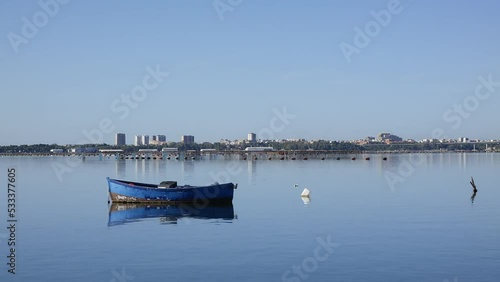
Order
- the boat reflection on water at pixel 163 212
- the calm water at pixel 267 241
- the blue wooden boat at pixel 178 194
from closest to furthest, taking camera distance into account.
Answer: the calm water at pixel 267 241 → the boat reflection on water at pixel 163 212 → the blue wooden boat at pixel 178 194

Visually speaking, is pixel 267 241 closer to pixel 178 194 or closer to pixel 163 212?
pixel 163 212

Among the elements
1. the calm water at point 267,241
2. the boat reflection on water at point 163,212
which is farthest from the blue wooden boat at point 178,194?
the calm water at point 267,241

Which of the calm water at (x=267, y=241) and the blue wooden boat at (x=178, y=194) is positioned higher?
the blue wooden boat at (x=178, y=194)

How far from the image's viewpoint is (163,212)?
52125mm

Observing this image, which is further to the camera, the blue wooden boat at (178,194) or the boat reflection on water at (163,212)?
the blue wooden boat at (178,194)

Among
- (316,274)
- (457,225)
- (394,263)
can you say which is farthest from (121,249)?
(457,225)

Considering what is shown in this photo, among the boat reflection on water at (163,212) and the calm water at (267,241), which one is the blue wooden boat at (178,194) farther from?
the calm water at (267,241)

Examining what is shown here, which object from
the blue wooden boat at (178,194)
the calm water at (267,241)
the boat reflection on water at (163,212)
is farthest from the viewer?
the blue wooden boat at (178,194)

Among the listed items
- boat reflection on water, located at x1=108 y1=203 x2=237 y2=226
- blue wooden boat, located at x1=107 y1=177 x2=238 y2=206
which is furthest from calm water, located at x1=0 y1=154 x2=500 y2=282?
blue wooden boat, located at x1=107 y1=177 x2=238 y2=206

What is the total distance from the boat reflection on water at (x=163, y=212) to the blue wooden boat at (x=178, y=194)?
0.72m

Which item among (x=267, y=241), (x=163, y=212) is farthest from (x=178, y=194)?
(x=267, y=241)

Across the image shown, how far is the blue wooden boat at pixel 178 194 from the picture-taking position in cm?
5672

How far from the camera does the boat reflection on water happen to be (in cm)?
4720

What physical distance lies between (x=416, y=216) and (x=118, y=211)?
2447 cm
